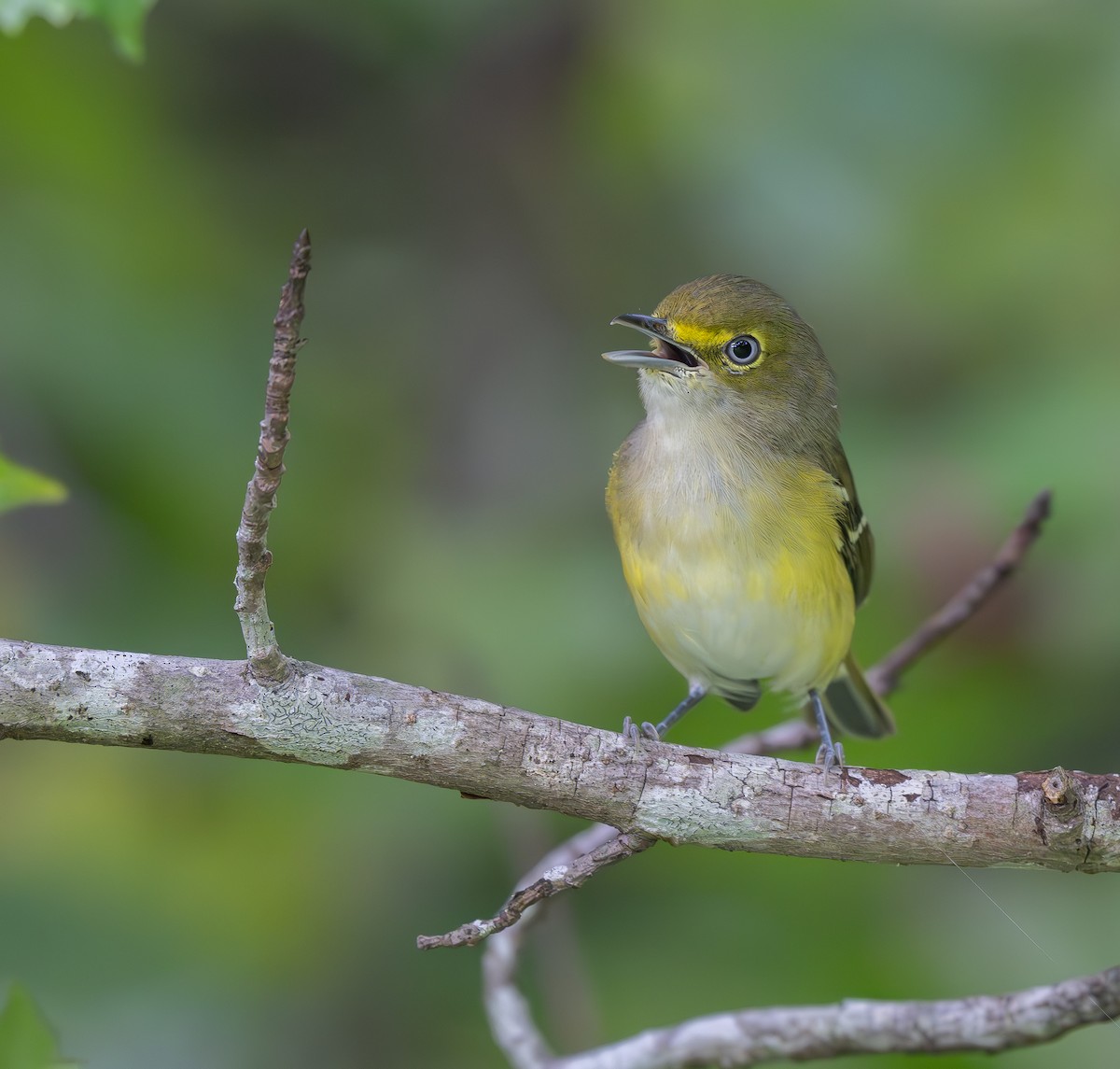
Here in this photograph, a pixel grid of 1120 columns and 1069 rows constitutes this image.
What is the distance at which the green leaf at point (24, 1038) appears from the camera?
2162mm

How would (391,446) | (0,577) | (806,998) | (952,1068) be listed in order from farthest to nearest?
(391,446), (0,577), (806,998), (952,1068)

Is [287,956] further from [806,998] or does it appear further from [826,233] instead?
[826,233]

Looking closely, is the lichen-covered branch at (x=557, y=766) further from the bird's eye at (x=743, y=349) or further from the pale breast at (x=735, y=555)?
the bird's eye at (x=743, y=349)

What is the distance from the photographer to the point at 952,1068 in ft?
14.3

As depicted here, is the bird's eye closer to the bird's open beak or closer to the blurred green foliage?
the bird's open beak

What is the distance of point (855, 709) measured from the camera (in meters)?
4.95

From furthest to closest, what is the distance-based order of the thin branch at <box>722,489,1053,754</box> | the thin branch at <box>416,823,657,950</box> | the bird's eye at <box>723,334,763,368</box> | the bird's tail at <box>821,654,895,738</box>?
1. the bird's tail at <box>821,654,895,738</box>
2. the bird's eye at <box>723,334,763,368</box>
3. the thin branch at <box>722,489,1053,754</box>
4. the thin branch at <box>416,823,657,950</box>

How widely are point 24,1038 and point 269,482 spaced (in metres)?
0.97

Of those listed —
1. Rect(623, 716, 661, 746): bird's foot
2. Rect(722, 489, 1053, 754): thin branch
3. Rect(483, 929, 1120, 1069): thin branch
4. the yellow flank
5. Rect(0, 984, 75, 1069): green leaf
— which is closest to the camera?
Rect(0, 984, 75, 1069): green leaf

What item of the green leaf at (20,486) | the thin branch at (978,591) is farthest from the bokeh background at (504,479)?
the green leaf at (20,486)

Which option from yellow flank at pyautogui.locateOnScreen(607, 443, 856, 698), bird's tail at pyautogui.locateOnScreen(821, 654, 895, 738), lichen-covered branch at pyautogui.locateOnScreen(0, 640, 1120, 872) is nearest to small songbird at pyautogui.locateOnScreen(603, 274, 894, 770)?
yellow flank at pyautogui.locateOnScreen(607, 443, 856, 698)

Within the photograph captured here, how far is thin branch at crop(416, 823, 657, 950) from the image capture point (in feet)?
8.77

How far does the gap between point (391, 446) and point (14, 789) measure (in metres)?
2.13

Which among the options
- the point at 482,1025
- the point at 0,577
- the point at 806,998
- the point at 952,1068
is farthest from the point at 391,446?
the point at 952,1068
